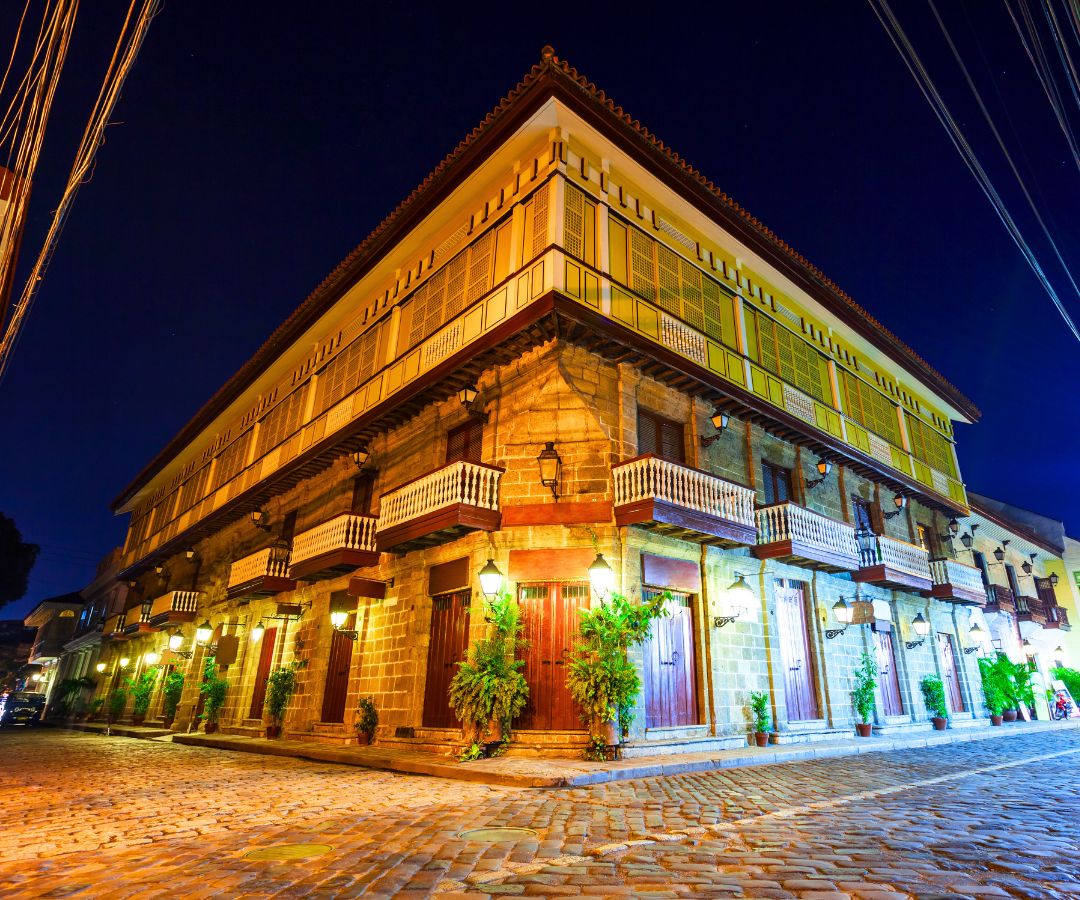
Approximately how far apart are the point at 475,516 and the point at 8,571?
37.9m

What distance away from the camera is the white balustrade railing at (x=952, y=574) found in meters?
18.5

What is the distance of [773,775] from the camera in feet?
28.1

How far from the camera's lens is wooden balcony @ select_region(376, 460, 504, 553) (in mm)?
11289

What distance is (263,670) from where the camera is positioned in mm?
18250

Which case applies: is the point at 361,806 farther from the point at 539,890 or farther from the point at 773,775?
the point at 773,775

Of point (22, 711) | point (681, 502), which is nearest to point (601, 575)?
point (681, 502)

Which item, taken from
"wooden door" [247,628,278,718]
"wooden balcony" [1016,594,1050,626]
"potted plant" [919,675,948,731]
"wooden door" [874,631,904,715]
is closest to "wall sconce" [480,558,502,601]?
"wooden door" [247,628,278,718]

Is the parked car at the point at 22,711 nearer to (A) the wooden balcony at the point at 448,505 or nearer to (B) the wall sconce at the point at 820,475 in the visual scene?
(A) the wooden balcony at the point at 448,505

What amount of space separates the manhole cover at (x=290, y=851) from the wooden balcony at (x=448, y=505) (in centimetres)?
682

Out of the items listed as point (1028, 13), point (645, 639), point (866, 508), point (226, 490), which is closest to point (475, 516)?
point (645, 639)

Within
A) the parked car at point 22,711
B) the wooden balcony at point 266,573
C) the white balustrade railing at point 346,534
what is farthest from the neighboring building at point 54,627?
the white balustrade railing at point 346,534

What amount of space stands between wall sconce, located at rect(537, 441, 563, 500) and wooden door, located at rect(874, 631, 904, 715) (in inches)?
436

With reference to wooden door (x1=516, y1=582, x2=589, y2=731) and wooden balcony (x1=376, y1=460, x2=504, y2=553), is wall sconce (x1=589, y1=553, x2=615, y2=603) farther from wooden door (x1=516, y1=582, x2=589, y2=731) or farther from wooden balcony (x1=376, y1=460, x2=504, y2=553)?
wooden balcony (x1=376, y1=460, x2=504, y2=553)

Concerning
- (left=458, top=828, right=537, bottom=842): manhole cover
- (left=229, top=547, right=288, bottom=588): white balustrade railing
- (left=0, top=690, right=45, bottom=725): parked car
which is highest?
(left=229, top=547, right=288, bottom=588): white balustrade railing
